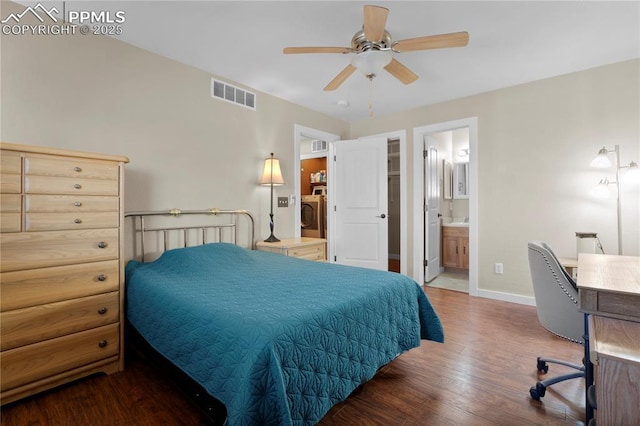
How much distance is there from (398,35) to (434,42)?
1.72 ft

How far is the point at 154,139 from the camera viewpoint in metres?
2.71

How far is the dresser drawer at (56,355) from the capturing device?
165cm

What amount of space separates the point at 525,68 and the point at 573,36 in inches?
23.3

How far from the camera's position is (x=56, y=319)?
1795 mm

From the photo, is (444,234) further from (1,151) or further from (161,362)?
(1,151)

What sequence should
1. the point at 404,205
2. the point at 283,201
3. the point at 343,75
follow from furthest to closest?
1. the point at 404,205
2. the point at 283,201
3. the point at 343,75

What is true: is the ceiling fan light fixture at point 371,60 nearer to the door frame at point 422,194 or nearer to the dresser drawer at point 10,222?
the door frame at point 422,194

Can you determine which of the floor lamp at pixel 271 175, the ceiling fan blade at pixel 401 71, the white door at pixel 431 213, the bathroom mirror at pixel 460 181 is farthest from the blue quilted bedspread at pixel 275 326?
the bathroom mirror at pixel 460 181

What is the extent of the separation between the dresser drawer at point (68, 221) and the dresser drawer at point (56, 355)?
2.22ft

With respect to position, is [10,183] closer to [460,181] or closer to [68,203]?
[68,203]

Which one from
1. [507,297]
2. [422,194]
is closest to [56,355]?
[422,194]

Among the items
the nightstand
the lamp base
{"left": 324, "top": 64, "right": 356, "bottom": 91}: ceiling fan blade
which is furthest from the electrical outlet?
{"left": 324, "top": 64, "right": 356, "bottom": 91}: ceiling fan blade

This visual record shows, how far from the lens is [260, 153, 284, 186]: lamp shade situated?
3471 millimetres

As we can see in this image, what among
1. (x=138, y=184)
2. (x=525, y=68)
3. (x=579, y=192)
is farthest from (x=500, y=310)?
(x=138, y=184)
